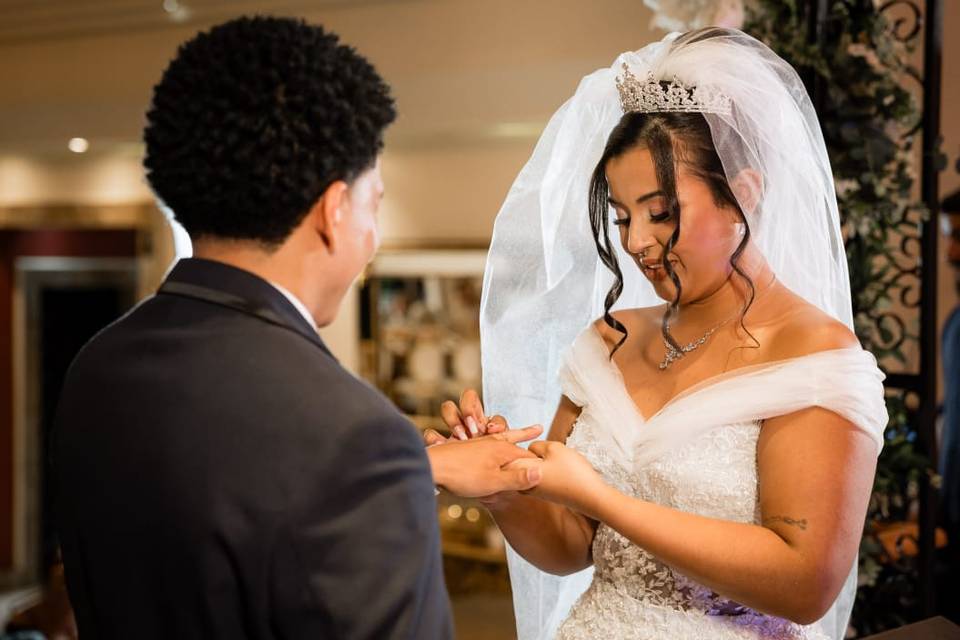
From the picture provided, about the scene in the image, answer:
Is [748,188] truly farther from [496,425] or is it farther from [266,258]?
[266,258]

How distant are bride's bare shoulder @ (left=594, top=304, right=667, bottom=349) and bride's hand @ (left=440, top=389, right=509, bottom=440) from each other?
330 millimetres

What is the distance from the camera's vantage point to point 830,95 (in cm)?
308

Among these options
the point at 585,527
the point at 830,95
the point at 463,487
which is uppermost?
the point at 830,95

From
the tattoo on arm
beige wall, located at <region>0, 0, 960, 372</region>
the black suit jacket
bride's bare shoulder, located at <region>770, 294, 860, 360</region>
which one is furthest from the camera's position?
beige wall, located at <region>0, 0, 960, 372</region>

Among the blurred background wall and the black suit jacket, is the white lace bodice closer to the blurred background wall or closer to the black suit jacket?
the black suit jacket

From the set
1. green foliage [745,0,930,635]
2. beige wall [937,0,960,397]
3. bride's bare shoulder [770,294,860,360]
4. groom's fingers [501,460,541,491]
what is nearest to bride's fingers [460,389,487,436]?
groom's fingers [501,460,541,491]

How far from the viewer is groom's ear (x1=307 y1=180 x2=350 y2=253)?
41.7 inches

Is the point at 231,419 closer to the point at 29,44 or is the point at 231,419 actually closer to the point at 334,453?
the point at 334,453

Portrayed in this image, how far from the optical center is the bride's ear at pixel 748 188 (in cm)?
174

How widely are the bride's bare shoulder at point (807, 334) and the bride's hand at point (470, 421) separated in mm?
519

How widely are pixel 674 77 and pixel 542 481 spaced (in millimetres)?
774

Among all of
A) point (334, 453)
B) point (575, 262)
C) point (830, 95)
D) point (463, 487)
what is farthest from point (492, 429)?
point (830, 95)

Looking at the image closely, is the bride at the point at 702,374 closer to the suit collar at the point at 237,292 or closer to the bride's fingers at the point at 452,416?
the bride's fingers at the point at 452,416

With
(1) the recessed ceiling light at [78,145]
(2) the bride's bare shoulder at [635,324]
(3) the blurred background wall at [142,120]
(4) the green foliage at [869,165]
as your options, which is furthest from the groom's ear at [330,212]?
(1) the recessed ceiling light at [78,145]
